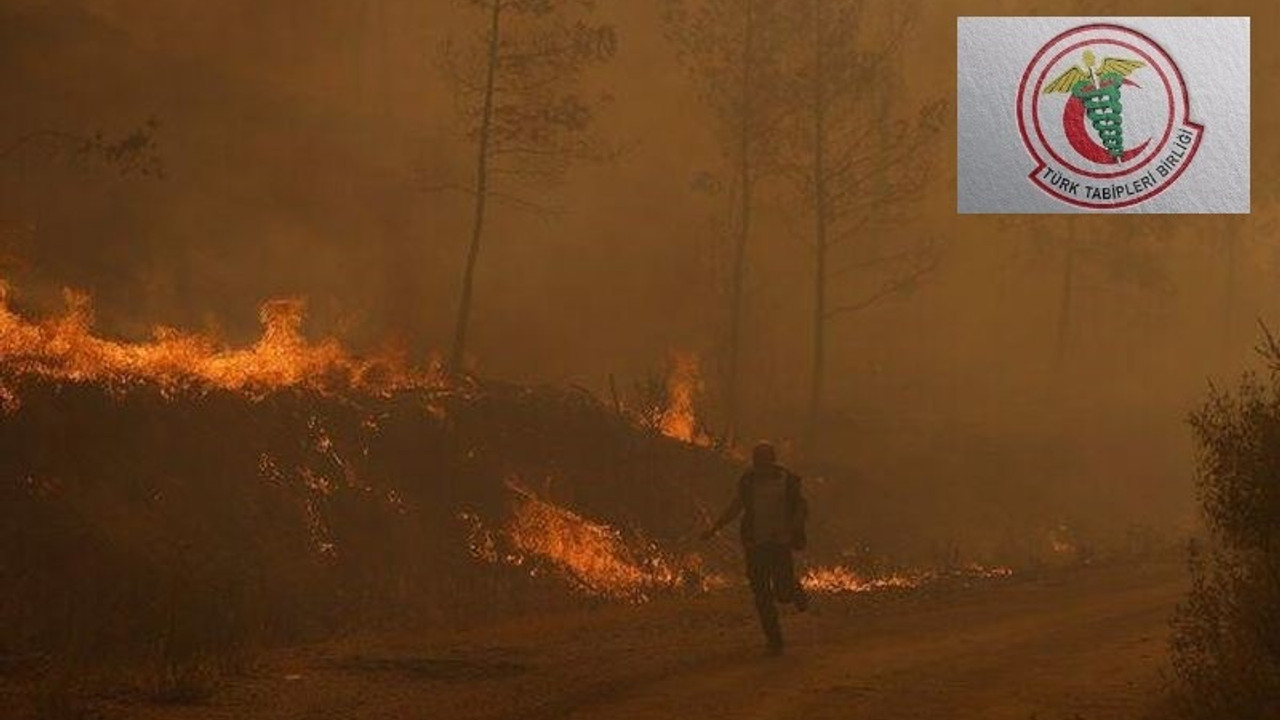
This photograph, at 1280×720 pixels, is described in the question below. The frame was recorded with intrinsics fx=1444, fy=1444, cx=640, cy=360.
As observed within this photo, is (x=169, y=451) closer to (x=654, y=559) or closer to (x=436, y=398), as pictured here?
(x=436, y=398)

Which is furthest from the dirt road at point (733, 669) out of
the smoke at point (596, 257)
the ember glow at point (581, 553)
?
the smoke at point (596, 257)

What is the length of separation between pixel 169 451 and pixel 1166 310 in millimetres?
46039

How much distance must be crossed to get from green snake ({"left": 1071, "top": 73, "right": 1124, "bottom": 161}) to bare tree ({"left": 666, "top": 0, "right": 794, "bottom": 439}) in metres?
7.14

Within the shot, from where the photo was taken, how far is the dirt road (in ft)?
34.6

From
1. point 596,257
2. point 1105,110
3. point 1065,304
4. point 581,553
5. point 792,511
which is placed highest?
point 1105,110

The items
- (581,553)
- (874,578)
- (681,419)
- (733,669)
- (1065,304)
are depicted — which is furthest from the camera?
(1065,304)

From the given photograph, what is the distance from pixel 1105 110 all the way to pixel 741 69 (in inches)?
342

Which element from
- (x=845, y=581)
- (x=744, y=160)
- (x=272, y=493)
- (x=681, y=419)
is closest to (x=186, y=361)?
(x=272, y=493)

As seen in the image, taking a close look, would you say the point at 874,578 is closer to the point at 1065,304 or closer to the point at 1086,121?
the point at 1086,121

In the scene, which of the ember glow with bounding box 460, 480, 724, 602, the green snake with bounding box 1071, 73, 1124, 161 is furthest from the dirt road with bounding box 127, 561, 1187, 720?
the green snake with bounding box 1071, 73, 1124, 161

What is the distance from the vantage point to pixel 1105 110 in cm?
2697

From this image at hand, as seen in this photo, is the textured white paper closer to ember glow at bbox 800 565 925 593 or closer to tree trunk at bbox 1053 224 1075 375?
tree trunk at bbox 1053 224 1075 375

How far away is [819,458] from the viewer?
102ft

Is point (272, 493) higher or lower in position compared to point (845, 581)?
higher
